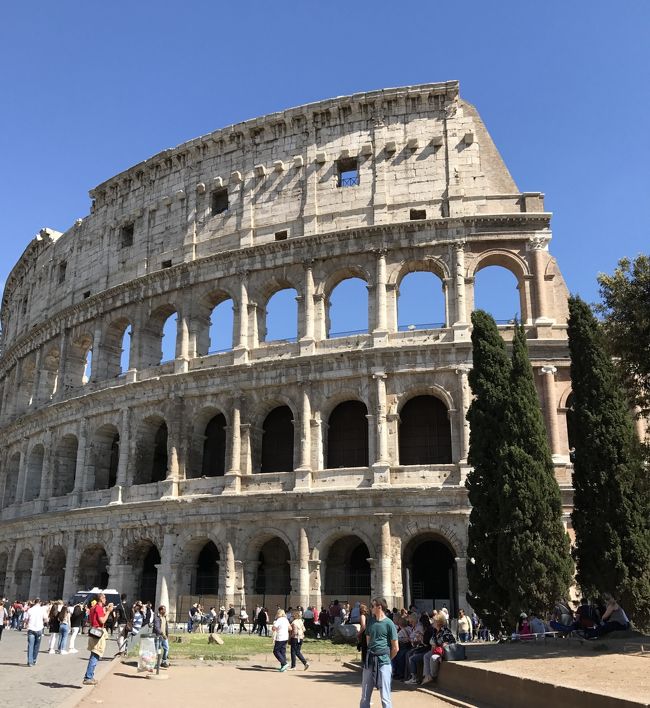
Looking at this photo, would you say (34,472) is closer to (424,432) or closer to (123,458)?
(123,458)

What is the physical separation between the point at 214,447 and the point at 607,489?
1596 centimetres

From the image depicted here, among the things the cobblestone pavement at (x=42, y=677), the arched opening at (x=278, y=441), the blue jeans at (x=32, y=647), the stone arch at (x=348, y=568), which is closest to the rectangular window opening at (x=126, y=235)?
the arched opening at (x=278, y=441)

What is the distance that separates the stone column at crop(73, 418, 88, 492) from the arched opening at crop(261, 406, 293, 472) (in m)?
7.79

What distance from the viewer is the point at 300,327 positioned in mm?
25406

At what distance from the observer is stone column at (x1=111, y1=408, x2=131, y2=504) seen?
87.9 feet

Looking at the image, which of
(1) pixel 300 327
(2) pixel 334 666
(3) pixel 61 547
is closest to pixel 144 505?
(3) pixel 61 547

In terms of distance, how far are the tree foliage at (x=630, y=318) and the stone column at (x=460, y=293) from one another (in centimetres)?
714

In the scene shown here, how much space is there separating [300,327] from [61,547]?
13161 millimetres

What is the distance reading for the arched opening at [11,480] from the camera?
113 ft

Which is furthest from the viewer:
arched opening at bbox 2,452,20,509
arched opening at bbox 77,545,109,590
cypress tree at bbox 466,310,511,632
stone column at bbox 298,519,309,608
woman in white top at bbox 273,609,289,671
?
arched opening at bbox 2,452,20,509

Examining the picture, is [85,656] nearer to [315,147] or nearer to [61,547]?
[61,547]

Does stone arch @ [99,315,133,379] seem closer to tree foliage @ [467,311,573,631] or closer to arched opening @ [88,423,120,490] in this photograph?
arched opening @ [88,423,120,490]

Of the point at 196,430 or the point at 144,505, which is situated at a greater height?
the point at 196,430

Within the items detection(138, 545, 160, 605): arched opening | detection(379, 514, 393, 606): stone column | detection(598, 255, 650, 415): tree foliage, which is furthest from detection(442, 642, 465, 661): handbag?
detection(138, 545, 160, 605): arched opening
